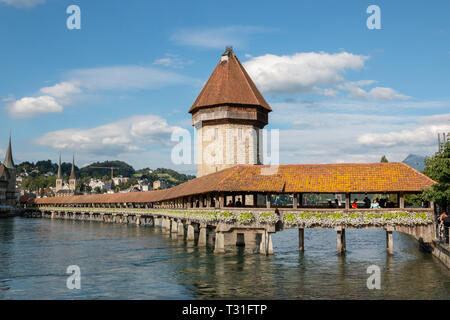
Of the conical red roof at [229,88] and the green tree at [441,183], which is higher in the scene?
the conical red roof at [229,88]

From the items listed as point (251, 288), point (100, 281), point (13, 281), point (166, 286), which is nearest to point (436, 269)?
point (251, 288)

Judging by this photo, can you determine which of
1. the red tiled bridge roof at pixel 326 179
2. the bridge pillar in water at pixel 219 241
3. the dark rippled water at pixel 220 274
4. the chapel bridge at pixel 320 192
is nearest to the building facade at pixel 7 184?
the dark rippled water at pixel 220 274

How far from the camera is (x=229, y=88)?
48.8 m

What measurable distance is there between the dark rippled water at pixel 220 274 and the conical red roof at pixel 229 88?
737 inches

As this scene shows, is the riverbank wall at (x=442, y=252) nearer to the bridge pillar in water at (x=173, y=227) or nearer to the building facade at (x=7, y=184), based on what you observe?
the bridge pillar in water at (x=173, y=227)

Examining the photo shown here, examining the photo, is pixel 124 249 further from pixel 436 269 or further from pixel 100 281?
pixel 436 269

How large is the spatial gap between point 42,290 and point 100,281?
103 inches

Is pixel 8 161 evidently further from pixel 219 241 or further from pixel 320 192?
pixel 320 192

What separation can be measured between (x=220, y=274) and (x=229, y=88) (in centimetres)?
2927

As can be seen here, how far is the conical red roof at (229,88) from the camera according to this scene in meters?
48.0

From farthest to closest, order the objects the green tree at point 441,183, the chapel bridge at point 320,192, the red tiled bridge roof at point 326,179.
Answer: the red tiled bridge roof at point 326,179, the chapel bridge at point 320,192, the green tree at point 441,183

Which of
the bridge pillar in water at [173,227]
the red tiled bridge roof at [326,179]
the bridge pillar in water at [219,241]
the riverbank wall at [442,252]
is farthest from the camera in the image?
the bridge pillar in water at [173,227]

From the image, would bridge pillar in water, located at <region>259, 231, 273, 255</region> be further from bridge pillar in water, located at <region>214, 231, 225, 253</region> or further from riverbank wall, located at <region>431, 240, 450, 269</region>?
riverbank wall, located at <region>431, 240, 450, 269</region>

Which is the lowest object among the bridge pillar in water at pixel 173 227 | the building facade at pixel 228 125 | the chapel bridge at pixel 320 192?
the bridge pillar in water at pixel 173 227
